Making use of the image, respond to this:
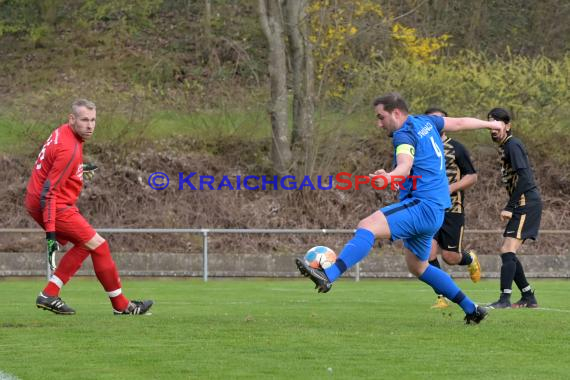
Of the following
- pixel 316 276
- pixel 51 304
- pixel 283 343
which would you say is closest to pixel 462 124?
pixel 316 276

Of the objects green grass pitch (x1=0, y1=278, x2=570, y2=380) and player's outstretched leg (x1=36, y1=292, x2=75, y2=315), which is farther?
player's outstretched leg (x1=36, y1=292, x2=75, y2=315)

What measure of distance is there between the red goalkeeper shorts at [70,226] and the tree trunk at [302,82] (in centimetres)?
1690

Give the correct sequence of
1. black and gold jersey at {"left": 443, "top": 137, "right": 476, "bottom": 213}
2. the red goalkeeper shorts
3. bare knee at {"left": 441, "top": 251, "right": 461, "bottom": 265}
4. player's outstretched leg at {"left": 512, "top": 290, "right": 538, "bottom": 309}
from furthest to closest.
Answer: bare knee at {"left": 441, "top": 251, "right": 461, "bottom": 265} → black and gold jersey at {"left": 443, "top": 137, "right": 476, "bottom": 213} → player's outstretched leg at {"left": 512, "top": 290, "right": 538, "bottom": 309} → the red goalkeeper shorts

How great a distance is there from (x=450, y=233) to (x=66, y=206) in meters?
4.82

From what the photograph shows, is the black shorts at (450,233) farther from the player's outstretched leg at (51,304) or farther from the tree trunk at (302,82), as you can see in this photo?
the tree trunk at (302,82)

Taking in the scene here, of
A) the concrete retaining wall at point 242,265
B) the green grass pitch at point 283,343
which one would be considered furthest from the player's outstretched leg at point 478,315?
the concrete retaining wall at point 242,265

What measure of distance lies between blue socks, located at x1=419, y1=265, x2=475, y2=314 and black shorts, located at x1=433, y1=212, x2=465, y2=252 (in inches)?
133

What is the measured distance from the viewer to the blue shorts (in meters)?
8.95

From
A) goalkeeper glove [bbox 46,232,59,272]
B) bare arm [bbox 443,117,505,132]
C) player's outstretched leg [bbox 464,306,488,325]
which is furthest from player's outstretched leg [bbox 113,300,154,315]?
bare arm [bbox 443,117,505,132]

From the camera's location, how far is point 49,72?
32031mm

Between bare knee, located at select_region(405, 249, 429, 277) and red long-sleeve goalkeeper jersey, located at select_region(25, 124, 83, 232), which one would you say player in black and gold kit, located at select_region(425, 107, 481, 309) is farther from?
red long-sleeve goalkeeper jersey, located at select_region(25, 124, 83, 232)

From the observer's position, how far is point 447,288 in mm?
9531

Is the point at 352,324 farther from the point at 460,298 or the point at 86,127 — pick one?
the point at 86,127

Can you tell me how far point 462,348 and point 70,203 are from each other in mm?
4207
